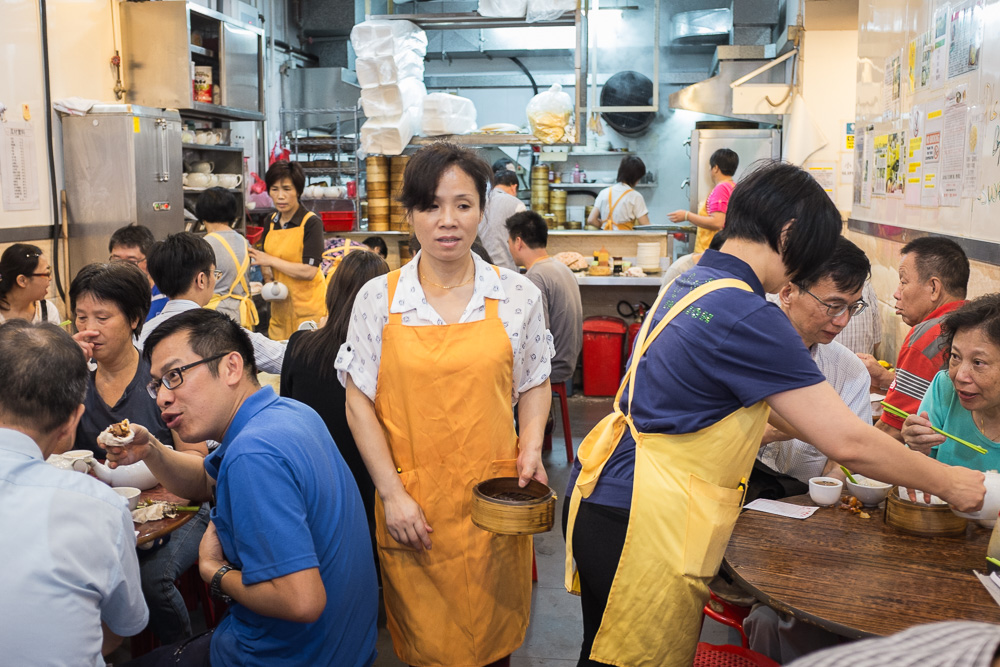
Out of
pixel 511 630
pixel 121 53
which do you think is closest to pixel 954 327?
pixel 511 630

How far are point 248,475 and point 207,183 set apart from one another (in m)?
5.79

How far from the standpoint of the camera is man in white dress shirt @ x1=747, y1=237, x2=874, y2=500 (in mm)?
2338

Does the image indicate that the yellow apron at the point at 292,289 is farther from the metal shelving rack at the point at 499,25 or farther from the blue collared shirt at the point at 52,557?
the blue collared shirt at the point at 52,557

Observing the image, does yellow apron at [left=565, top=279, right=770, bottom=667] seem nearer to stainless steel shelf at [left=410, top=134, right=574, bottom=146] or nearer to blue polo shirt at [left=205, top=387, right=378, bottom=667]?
blue polo shirt at [left=205, top=387, right=378, bottom=667]

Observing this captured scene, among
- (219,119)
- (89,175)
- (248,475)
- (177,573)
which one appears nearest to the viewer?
(248,475)

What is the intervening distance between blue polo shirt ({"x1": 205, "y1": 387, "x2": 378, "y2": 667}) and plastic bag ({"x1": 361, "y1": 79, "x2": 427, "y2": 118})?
634 cm

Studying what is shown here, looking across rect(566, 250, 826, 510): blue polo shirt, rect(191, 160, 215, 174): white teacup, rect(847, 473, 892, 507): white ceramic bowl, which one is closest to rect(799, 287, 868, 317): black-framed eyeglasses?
rect(847, 473, 892, 507): white ceramic bowl

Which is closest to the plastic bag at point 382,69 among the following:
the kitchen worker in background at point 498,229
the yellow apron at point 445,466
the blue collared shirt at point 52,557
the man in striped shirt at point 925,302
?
the kitchen worker in background at point 498,229

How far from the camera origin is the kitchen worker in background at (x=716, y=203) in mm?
6906

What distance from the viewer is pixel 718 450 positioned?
5.91 ft

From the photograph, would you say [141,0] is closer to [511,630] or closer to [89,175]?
[89,175]

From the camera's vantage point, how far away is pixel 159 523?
7.98ft

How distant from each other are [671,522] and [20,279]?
139 inches

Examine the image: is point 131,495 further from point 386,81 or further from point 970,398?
point 386,81
